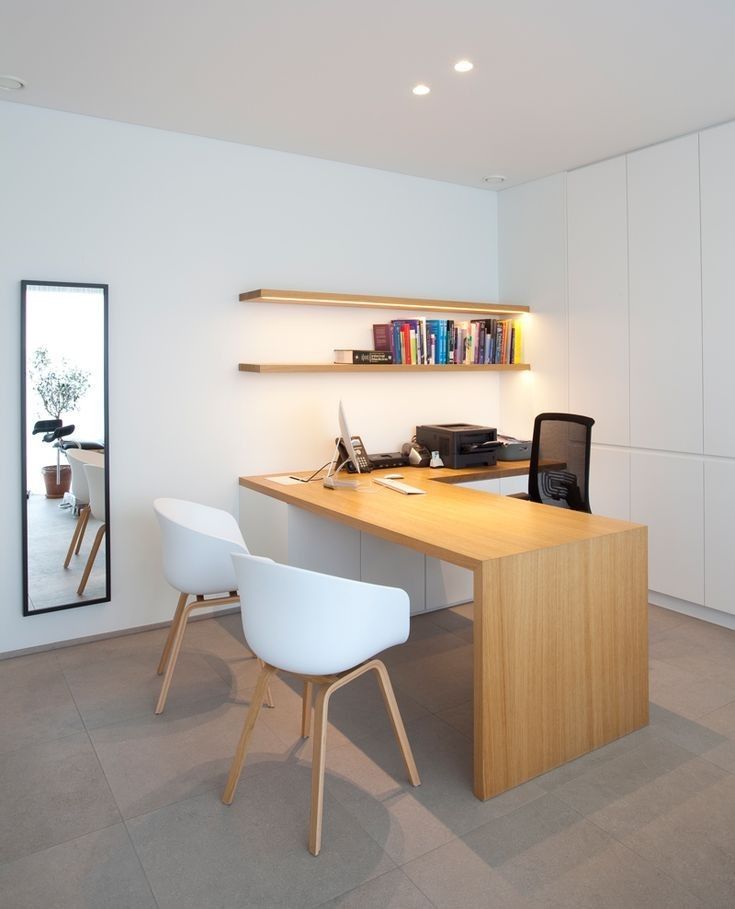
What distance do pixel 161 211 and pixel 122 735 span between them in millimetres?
2717

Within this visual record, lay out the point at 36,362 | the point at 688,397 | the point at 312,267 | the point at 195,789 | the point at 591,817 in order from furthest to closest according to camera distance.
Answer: the point at 312,267
the point at 688,397
the point at 36,362
the point at 195,789
the point at 591,817

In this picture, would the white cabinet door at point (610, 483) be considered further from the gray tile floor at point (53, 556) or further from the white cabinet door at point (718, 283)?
the gray tile floor at point (53, 556)

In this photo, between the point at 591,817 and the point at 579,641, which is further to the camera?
the point at 579,641

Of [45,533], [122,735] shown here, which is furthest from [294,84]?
[122,735]

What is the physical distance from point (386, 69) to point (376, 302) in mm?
1579

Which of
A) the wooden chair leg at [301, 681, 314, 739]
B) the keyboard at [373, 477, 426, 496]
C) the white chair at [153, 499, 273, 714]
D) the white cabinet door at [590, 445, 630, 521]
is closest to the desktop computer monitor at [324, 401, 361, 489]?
the keyboard at [373, 477, 426, 496]

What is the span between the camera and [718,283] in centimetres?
396

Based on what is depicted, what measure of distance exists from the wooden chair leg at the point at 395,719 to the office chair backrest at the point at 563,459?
184 centimetres

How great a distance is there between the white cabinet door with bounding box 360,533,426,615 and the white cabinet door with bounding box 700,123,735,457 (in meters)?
1.79

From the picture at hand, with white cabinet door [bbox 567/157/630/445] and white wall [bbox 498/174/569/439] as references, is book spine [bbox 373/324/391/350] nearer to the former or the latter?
white wall [bbox 498/174/569/439]

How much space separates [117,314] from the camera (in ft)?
12.8

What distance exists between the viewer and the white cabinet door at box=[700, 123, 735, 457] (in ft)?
12.7

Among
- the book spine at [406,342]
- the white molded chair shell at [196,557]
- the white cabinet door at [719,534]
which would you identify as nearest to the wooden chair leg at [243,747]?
the white molded chair shell at [196,557]

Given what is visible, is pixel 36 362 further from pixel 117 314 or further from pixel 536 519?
pixel 536 519
